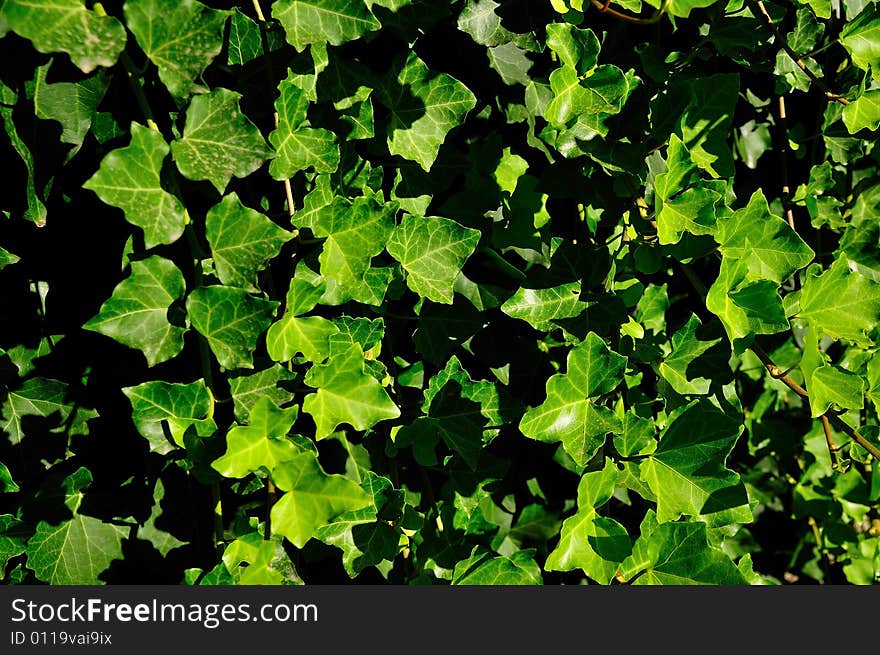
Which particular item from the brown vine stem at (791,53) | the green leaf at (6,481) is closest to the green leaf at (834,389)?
the brown vine stem at (791,53)

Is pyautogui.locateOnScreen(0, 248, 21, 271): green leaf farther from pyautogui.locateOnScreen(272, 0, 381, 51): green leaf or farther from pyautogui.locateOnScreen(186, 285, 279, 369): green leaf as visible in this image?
pyautogui.locateOnScreen(272, 0, 381, 51): green leaf

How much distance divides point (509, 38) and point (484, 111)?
0.44 feet

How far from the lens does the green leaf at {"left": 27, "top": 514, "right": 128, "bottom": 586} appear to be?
1059mm

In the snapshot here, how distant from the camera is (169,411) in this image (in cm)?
95

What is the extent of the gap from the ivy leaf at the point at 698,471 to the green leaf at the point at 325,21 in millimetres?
711

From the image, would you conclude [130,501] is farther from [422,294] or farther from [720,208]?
[720,208]

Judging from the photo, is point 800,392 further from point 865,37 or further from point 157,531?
point 157,531

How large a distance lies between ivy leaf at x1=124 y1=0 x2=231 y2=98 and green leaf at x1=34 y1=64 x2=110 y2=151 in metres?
0.12

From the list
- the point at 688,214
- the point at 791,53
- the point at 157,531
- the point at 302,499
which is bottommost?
the point at 157,531

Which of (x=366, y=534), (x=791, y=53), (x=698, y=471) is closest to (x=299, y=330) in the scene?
(x=366, y=534)

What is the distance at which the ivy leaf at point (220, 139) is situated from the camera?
0.85m

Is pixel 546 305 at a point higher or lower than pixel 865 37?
lower

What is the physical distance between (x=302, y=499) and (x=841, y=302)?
2.73 feet

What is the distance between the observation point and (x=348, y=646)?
1.13m
